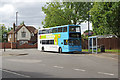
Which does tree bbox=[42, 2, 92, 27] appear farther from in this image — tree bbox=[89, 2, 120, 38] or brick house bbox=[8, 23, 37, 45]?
brick house bbox=[8, 23, 37, 45]

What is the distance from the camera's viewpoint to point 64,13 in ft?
140

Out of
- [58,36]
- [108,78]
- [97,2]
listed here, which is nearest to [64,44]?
[58,36]

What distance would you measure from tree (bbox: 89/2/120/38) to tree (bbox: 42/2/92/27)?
479 inches

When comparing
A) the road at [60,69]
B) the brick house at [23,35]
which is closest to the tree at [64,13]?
the road at [60,69]

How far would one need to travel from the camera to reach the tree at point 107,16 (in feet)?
93.5

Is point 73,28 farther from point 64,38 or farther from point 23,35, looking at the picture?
point 23,35

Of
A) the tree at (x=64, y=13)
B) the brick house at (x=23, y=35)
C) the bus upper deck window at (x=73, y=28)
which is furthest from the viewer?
the brick house at (x=23, y=35)

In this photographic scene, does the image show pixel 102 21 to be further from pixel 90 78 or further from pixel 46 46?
pixel 90 78

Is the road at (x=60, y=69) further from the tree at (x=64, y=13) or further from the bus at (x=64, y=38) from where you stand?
the tree at (x=64, y=13)

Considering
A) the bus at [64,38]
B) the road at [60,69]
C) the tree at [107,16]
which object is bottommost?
the road at [60,69]

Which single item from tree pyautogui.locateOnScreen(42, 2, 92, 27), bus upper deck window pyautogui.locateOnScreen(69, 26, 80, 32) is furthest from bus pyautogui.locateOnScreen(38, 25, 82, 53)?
tree pyautogui.locateOnScreen(42, 2, 92, 27)

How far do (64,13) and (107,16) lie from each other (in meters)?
15.4

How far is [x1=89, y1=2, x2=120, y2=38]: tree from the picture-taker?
28.5 meters

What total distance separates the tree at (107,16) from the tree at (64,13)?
1216cm
